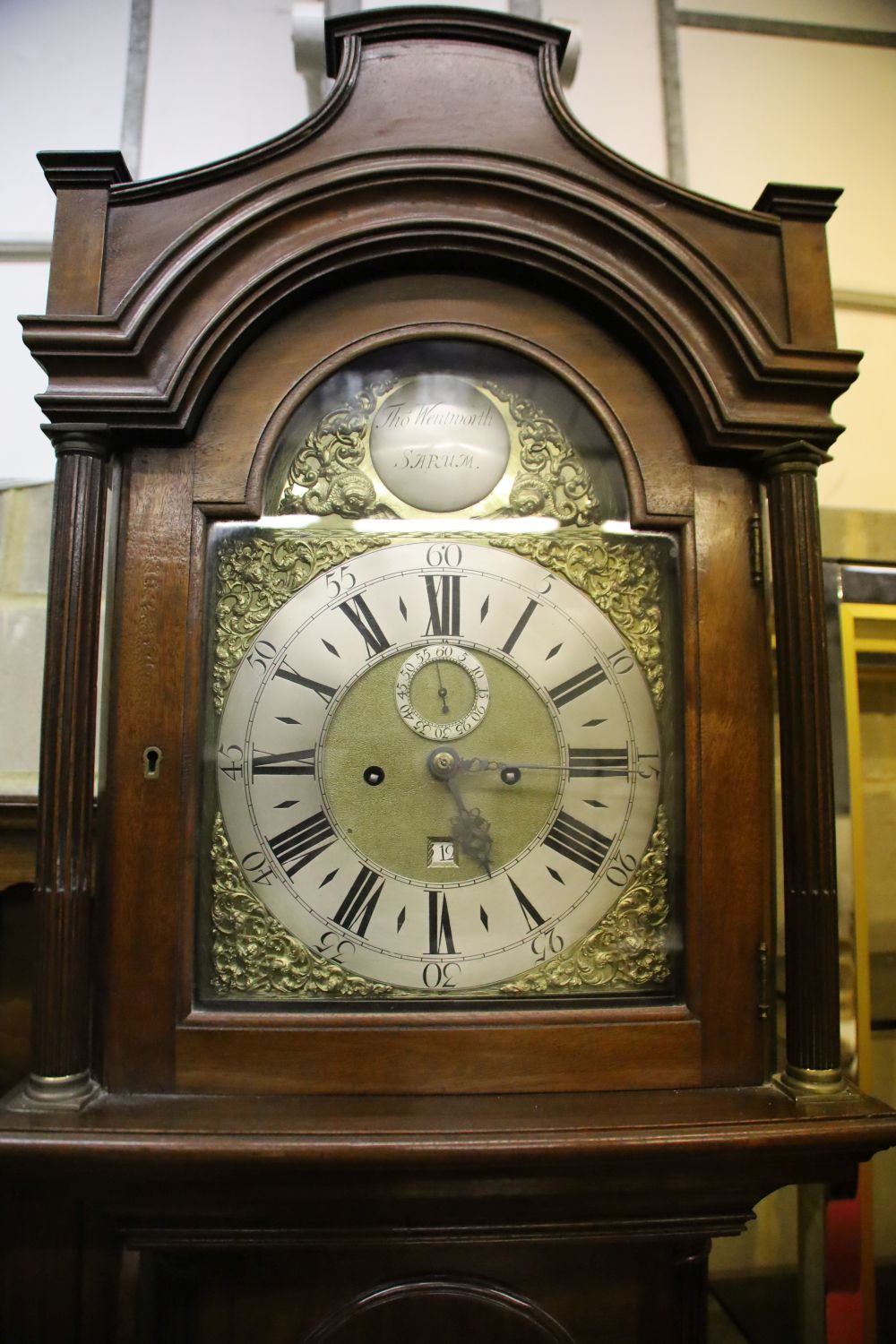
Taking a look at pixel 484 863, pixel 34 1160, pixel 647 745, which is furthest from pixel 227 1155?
pixel 647 745

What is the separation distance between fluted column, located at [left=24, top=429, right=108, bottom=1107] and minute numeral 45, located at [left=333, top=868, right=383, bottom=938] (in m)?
0.26

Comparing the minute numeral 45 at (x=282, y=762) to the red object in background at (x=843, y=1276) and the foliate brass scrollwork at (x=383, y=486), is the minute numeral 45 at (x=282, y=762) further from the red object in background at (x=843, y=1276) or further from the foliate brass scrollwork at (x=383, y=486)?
the red object in background at (x=843, y=1276)

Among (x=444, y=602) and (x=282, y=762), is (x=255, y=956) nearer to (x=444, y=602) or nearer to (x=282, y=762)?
(x=282, y=762)

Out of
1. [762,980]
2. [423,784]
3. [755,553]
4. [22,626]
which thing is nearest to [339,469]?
[423,784]

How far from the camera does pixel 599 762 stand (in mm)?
962

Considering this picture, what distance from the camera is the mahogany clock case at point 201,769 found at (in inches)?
34.8

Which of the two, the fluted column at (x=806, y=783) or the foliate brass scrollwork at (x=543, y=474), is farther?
the foliate brass scrollwork at (x=543, y=474)

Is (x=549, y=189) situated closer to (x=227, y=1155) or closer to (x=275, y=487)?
(x=275, y=487)

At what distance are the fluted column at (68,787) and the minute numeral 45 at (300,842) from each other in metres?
0.19

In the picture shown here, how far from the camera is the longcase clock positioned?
→ 0.86 m

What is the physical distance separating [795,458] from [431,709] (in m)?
0.50

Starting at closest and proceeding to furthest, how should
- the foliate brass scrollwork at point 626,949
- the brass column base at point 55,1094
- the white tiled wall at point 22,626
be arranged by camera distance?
the brass column base at point 55,1094
the foliate brass scrollwork at point 626,949
the white tiled wall at point 22,626

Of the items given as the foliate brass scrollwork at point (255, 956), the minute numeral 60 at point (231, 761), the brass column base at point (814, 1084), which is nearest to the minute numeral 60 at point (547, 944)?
the foliate brass scrollwork at point (255, 956)

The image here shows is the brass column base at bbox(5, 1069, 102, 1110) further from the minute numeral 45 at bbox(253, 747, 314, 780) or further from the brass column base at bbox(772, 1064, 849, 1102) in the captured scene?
the brass column base at bbox(772, 1064, 849, 1102)
